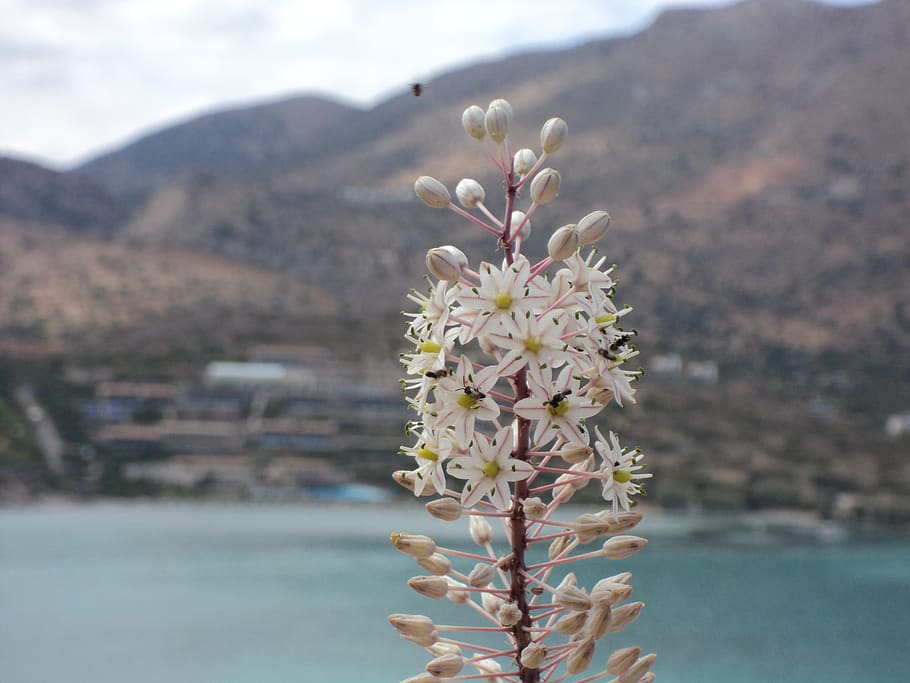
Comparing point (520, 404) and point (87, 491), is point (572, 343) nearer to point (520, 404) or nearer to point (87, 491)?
point (520, 404)

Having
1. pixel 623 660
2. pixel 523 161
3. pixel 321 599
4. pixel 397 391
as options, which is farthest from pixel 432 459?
pixel 397 391

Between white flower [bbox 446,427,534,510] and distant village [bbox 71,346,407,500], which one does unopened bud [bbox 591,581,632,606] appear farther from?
distant village [bbox 71,346,407,500]

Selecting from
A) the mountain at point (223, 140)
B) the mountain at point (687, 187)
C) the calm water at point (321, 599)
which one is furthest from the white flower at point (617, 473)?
the mountain at point (223, 140)

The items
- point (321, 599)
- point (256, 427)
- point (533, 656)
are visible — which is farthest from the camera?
point (256, 427)

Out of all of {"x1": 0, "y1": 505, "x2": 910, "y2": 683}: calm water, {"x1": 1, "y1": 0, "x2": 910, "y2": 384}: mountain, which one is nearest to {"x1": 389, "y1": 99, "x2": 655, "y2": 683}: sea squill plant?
{"x1": 0, "y1": 505, "x2": 910, "y2": 683}: calm water

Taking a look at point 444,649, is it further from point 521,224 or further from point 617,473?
point 521,224

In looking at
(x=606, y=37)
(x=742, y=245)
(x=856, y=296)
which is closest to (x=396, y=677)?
(x=856, y=296)
